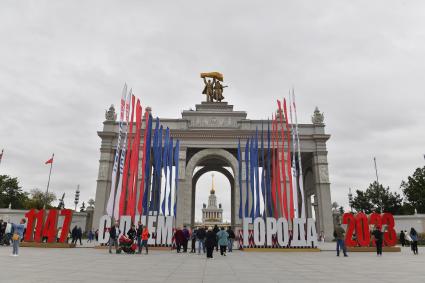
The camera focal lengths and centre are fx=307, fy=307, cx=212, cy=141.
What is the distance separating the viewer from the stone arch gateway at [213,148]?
125 ft

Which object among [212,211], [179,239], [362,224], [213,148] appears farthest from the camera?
[212,211]

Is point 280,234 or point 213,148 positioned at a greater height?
point 213,148

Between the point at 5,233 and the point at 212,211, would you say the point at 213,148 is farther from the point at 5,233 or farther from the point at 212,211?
the point at 212,211

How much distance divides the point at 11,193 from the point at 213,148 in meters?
53.2

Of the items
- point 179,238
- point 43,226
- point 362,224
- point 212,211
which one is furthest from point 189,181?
point 212,211

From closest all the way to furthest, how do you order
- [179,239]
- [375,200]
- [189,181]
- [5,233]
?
[179,239] → [5,233] → [189,181] → [375,200]

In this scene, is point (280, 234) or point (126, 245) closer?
point (126, 245)

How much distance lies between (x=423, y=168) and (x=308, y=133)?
3141 cm

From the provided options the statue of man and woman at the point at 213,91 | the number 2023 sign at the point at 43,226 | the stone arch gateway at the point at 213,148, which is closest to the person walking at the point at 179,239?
the number 2023 sign at the point at 43,226

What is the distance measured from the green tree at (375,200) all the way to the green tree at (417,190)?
38.9 ft

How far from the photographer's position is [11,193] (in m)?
67.6

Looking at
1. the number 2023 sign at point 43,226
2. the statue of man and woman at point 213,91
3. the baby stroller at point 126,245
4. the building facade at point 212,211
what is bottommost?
the baby stroller at point 126,245

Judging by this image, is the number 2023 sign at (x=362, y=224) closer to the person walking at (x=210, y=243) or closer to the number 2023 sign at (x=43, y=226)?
the person walking at (x=210, y=243)

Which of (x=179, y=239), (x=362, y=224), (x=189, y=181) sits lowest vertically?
(x=179, y=239)
